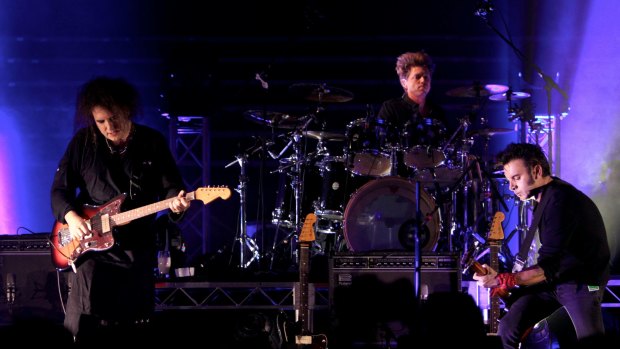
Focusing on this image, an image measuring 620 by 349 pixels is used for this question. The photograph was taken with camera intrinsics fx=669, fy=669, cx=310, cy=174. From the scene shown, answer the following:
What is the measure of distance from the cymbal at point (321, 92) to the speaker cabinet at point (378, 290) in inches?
116

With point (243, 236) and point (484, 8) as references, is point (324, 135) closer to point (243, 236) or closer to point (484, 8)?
point (243, 236)

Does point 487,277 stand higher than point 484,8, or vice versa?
point 484,8

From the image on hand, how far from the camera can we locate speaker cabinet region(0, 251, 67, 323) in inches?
251

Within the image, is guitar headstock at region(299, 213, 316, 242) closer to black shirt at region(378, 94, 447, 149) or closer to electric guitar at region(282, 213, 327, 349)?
electric guitar at region(282, 213, 327, 349)

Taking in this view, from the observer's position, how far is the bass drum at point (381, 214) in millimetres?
6871

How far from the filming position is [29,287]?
6.45 m

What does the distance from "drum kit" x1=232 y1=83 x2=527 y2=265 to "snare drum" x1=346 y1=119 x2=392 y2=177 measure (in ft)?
0.04

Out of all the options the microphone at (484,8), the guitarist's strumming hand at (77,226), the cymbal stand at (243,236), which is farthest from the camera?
the cymbal stand at (243,236)

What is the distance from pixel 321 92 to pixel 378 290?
10.9ft

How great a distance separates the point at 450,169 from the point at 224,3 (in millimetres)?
4586

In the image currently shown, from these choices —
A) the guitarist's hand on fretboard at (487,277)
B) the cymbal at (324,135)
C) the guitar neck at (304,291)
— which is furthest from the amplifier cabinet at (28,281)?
the guitarist's hand on fretboard at (487,277)

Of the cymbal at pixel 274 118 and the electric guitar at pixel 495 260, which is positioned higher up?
the cymbal at pixel 274 118

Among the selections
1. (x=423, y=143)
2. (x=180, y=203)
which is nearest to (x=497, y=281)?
(x=423, y=143)

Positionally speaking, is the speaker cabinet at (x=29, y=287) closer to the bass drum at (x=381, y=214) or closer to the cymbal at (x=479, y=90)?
the bass drum at (x=381, y=214)
